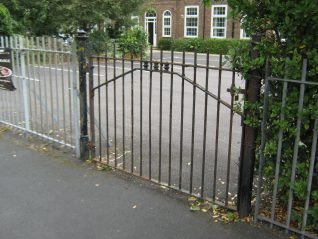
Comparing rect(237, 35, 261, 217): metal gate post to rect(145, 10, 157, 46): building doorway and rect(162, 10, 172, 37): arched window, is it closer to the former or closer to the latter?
rect(162, 10, 172, 37): arched window

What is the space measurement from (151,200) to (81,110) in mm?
1815

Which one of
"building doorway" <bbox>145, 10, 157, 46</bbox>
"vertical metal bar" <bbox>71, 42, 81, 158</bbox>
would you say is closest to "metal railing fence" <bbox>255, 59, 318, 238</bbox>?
"vertical metal bar" <bbox>71, 42, 81, 158</bbox>

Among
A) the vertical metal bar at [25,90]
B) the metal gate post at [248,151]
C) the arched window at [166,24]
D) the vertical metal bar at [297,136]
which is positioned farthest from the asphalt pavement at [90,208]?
the arched window at [166,24]

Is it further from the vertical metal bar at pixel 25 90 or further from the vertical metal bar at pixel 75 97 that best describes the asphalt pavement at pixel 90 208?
the vertical metal bar at pixel 25 90

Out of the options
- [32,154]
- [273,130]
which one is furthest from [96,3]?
[273,130]

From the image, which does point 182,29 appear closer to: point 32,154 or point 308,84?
point 32,154

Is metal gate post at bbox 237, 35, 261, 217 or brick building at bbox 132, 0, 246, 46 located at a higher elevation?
brick building at bbox 132, 0, 246, 46

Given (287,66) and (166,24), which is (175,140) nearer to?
(287,66)

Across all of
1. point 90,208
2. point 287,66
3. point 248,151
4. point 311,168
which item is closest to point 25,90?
point 90,208

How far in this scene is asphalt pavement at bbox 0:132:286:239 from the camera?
3.62 metres

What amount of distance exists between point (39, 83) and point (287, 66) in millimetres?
4189

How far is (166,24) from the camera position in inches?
1449

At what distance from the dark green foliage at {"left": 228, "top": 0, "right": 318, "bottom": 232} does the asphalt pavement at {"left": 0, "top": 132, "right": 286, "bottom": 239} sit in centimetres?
56

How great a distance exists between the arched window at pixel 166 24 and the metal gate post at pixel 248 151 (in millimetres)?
33848
